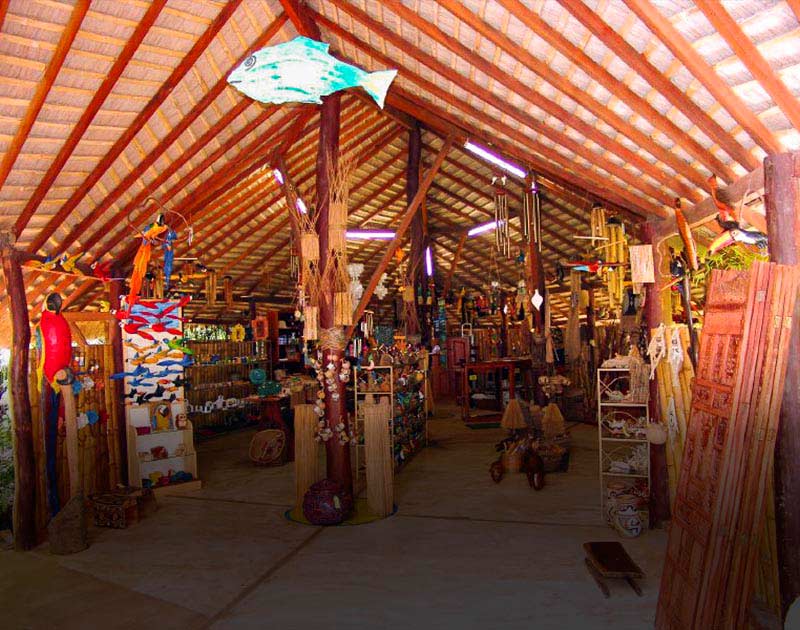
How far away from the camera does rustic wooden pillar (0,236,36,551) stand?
6141 mm

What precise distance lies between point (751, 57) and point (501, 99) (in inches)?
113

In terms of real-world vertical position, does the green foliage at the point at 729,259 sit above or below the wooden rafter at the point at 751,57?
below

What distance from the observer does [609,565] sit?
4.68 metres

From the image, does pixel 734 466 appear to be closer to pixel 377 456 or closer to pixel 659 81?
pixel 659 81

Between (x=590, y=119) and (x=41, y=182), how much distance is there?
226 inches

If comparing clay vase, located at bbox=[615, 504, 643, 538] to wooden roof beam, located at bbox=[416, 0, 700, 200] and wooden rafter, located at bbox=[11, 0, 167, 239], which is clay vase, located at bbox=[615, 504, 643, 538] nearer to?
wooden roof beam, located at bbox=[416, 0, 700, 200]

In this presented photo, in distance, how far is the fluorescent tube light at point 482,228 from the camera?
1379cm

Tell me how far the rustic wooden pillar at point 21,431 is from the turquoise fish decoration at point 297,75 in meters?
3.67

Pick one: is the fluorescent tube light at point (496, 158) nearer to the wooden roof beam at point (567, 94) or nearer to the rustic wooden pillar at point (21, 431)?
the wooden roof beam at point (567, 94)

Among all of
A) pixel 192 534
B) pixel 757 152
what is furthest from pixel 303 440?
pixel 757 152

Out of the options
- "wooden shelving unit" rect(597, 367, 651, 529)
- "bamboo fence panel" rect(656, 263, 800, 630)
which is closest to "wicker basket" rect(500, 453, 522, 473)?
"wooden shelving unit" rect(597, 367, 651, 529)

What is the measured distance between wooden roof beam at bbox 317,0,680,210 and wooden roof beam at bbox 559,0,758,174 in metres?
1.11

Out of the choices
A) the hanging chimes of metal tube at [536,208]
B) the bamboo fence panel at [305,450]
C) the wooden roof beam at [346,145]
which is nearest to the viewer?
the bamboo fence panel at [305,450]

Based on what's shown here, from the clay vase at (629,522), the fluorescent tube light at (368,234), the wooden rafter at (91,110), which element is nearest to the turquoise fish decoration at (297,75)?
the wooden rafter at (91,110)
